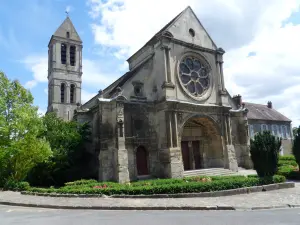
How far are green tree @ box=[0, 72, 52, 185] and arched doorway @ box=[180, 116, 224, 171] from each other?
12.2 meters

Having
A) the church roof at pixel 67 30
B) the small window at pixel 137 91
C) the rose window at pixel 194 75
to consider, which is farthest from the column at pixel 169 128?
the church roof at pixel 67 30

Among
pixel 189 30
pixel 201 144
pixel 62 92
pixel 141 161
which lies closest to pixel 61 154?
pixel 141 161

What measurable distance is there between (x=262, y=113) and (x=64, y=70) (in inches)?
1219

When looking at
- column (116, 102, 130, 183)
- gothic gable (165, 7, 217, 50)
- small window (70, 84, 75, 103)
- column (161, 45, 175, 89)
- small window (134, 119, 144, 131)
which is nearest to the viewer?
column (116, 102, 130, 183)

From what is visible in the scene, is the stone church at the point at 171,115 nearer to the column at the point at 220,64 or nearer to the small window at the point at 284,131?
the column at the point at 220,64

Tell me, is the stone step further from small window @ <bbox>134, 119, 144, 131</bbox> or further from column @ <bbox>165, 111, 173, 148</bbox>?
small window @ <bbox>134, 119, 144, 131</bbox>

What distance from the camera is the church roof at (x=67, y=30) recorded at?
1570 inches

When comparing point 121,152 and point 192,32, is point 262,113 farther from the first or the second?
point 121,152

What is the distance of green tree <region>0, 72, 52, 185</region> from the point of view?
53.2 ft

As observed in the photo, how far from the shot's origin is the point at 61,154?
18781mm

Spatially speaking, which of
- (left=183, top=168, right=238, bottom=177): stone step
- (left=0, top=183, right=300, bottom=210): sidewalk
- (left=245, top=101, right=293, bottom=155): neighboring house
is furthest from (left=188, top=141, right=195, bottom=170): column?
(left=245, top=101, right=293, bottom=155): neighboring house

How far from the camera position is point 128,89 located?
20.9m

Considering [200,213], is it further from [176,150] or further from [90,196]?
[176,150]

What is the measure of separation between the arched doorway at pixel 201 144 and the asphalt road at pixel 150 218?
47.3ft
